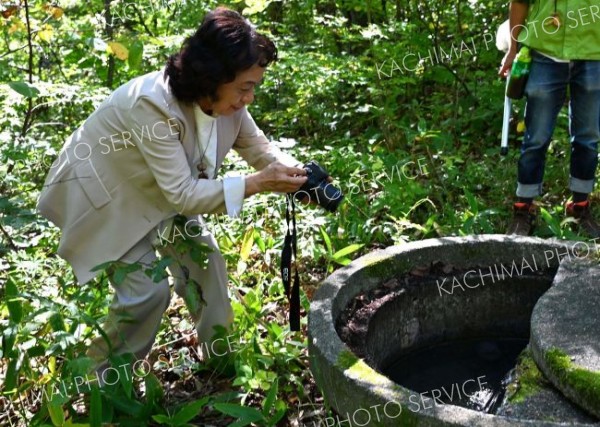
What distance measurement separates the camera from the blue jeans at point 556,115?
3.56 meters

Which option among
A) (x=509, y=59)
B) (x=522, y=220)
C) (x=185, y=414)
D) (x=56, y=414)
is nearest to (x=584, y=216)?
(x=522, y=220)

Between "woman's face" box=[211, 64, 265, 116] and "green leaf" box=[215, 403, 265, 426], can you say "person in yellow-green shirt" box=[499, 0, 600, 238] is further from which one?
"green leaf" box=[215, 403, 265, 426]

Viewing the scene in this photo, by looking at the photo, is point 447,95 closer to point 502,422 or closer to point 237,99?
point 237,99

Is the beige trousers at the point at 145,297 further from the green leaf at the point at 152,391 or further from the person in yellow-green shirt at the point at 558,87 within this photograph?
the person in yellow-green shirt at the point at 558,87

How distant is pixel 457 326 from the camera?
3.12 metres

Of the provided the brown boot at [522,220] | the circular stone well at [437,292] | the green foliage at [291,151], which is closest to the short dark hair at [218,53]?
the green foliage at [291,151]

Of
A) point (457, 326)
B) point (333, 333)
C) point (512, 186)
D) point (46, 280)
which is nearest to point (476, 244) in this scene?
point (457, 326)

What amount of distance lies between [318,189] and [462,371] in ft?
Result: 3.27

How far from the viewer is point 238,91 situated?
2.54 m

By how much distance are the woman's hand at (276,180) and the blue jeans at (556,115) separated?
1.67 m

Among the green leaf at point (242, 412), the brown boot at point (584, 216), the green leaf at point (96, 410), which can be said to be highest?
the green leaf at point (96, 410)

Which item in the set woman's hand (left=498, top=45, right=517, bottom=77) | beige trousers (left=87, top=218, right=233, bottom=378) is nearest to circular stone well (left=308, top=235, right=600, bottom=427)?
beige trousers (left=87, top=218, right=233, bottom=378)

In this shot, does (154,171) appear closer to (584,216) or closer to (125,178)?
(125,178)

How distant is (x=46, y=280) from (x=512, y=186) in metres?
2.90
